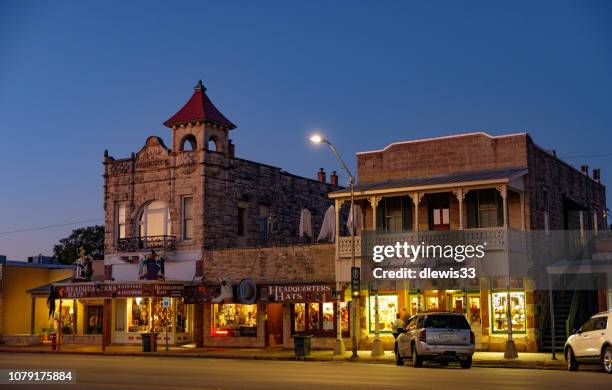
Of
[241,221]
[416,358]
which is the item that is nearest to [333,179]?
[241,221]

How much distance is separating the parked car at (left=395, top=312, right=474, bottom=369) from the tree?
59917 millimetres

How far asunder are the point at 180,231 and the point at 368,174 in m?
10.6

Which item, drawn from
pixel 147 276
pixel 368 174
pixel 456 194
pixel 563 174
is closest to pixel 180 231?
pixel 147 276

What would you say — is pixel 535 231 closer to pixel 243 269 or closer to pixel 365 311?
pixel 365 311

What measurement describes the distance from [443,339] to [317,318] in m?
13.7

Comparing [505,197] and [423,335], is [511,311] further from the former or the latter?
[423,335]

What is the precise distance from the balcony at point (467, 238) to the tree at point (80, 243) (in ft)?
170

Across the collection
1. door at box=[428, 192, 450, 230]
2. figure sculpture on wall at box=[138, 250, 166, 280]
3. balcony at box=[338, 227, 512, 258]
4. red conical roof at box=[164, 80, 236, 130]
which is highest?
red conical roof at box=[164, 80, 236, 130]

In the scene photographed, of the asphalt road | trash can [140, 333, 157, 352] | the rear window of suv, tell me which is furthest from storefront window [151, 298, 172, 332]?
the rear window of suv

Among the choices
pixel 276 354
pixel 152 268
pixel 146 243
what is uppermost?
pixel 146 243

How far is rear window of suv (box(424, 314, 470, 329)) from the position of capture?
999 inches

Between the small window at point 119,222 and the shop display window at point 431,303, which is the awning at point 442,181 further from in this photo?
the small window at point 119,222

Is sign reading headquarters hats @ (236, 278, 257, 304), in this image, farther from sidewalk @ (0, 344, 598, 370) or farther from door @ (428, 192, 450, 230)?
door @ (428, 192, 450, 230)

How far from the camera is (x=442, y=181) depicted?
34.1 m
